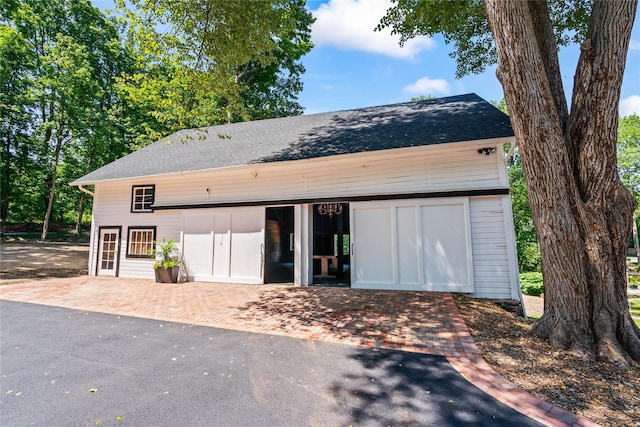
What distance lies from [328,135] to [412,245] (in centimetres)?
439

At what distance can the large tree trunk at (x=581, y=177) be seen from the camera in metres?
3.70

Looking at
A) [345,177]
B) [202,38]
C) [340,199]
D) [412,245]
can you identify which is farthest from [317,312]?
[202,38]

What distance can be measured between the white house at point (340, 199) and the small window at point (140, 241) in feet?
0.14

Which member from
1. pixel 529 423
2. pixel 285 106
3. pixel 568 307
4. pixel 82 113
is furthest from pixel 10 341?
pixel 285 106

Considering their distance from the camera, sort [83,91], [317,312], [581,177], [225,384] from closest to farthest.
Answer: [225,384], [581,177], [317,312], [83,91]

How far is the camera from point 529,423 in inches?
91.4

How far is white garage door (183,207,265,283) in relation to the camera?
888 centimetres

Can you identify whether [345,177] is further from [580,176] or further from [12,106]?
[12,106]

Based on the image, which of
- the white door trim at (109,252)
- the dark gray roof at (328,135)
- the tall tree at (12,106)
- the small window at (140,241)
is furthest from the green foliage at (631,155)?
the tall tree at (12,106)

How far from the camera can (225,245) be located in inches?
364

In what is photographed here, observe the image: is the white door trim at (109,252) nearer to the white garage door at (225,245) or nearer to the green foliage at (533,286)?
the white garage door at (225,245)

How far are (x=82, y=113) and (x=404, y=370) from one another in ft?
70.1

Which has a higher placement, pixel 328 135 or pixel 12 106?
pixel 12 106

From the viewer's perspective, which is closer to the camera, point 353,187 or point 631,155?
point 353,187
